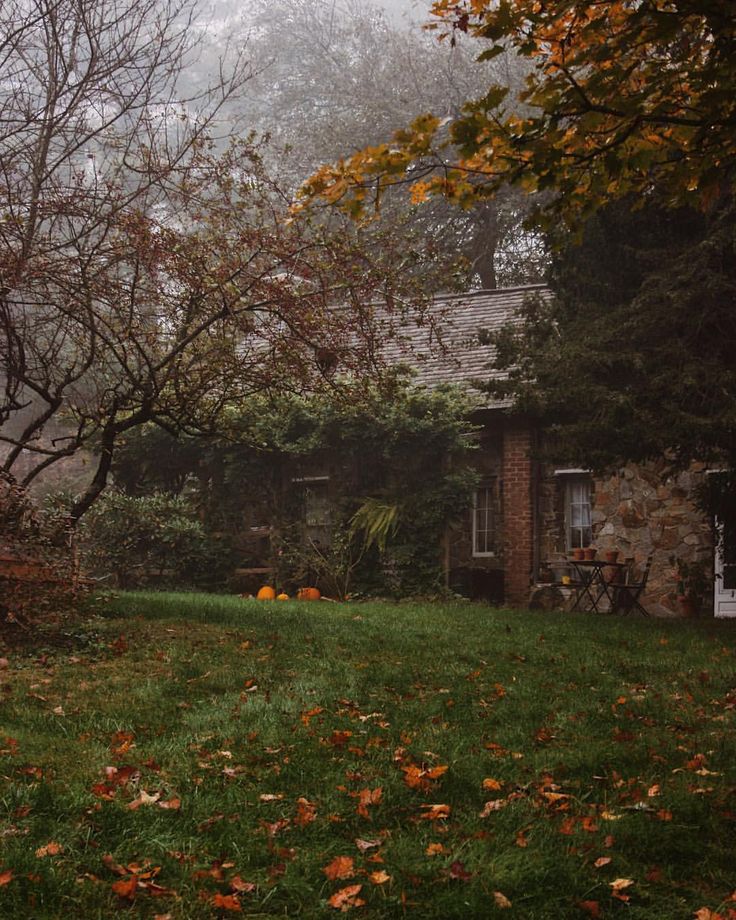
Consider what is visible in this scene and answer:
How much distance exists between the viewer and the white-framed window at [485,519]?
17.4 metres

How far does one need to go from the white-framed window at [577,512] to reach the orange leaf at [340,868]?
13490 mm

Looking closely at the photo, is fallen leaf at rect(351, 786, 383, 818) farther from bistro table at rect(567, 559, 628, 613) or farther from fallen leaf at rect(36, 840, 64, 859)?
bistro table at rect(567, 559, 628, 613)

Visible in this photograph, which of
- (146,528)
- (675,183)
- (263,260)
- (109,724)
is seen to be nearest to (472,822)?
(109,724)

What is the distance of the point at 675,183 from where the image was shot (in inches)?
196

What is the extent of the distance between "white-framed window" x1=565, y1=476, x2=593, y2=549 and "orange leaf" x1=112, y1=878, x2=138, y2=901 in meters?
14.0

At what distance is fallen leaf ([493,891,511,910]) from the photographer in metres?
3.38

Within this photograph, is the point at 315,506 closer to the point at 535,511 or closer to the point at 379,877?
the point at 535,511

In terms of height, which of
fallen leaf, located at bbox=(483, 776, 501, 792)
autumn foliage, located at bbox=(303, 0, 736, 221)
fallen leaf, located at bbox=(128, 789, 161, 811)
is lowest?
fallen leaf, located at bbox=(483, 776, 501, 792)

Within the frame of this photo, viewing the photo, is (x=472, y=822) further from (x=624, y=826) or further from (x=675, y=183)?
(x=675, y=183)

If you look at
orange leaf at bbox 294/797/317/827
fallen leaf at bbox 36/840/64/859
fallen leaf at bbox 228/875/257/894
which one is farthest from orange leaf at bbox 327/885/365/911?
fallen leaf at bbox 36/840/64/859

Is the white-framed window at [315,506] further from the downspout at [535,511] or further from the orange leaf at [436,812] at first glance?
the orange leaf at [436,812]

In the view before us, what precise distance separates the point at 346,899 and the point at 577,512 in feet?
45.6

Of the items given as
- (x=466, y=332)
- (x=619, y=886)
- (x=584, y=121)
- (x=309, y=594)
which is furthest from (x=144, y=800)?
(x=466, y=332)

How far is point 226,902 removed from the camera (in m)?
3.32
